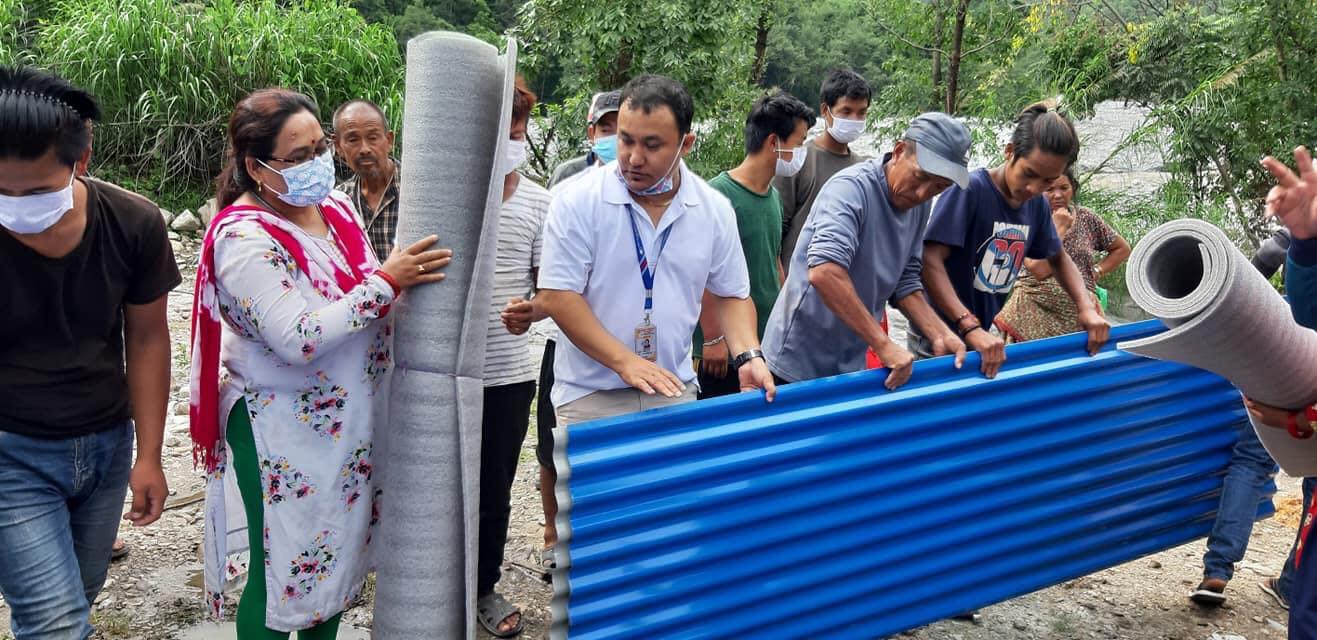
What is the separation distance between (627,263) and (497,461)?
96 cm

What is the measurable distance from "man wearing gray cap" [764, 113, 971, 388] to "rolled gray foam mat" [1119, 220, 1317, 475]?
32.3 inches

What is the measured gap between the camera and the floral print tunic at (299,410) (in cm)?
221

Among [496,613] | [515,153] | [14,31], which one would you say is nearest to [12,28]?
[14,31]

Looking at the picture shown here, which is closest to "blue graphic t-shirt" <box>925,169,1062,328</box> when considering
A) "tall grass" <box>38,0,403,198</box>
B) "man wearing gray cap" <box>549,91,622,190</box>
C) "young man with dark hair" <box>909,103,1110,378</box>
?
"young man with dark hair" <box>909,103,1110,378</box>

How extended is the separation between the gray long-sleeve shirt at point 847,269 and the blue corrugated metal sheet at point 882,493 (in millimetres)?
76

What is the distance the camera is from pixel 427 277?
228 centimetres

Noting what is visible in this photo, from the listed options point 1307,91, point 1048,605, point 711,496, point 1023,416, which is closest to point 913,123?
point 1023,416

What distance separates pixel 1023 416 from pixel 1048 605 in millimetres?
1055

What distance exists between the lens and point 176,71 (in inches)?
413

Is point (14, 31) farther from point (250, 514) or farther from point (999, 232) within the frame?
point (999, 232)

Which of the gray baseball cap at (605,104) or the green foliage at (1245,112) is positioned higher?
the green foliage at (1245,112)

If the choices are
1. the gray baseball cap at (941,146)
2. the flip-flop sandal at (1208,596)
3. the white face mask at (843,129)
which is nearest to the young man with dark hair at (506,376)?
the gray baseball cap at (941,146)

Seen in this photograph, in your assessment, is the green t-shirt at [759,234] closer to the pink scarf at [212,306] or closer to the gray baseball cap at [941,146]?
the gray baseball cap at [941,146]

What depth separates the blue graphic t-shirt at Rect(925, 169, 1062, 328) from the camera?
3.36 metres
